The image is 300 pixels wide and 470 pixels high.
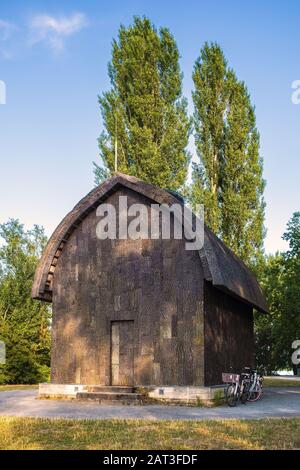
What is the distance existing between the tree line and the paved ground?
597 inches

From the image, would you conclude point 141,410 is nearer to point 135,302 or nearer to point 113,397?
point 113,397

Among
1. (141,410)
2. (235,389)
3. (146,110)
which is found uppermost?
(146,110)

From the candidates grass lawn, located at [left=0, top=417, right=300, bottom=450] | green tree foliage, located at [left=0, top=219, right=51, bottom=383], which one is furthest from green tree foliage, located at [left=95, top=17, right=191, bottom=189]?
grass lawn, located at [left=0, top=417, right=300, bottom=450]

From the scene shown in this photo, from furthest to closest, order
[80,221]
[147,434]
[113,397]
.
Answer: [80,221] < [113,397] < [147,434]

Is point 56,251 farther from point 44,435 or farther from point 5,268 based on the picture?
point 5,268

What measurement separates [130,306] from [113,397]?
309 centimetres

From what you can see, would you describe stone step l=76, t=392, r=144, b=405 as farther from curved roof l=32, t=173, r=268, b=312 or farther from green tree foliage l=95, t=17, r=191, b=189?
green tree foliage l=95, t=17, r=191, b=189

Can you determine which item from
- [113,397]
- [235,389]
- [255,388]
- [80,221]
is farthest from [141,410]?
[80,221]

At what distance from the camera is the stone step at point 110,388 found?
62.5 feet

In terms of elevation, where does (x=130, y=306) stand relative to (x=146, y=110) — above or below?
below

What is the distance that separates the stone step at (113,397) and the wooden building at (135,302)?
87 centimetres

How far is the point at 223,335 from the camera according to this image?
20953 millimetres

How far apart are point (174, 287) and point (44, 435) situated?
8825mm

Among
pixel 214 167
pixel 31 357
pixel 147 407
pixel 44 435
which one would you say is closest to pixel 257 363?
pixel 214 167
